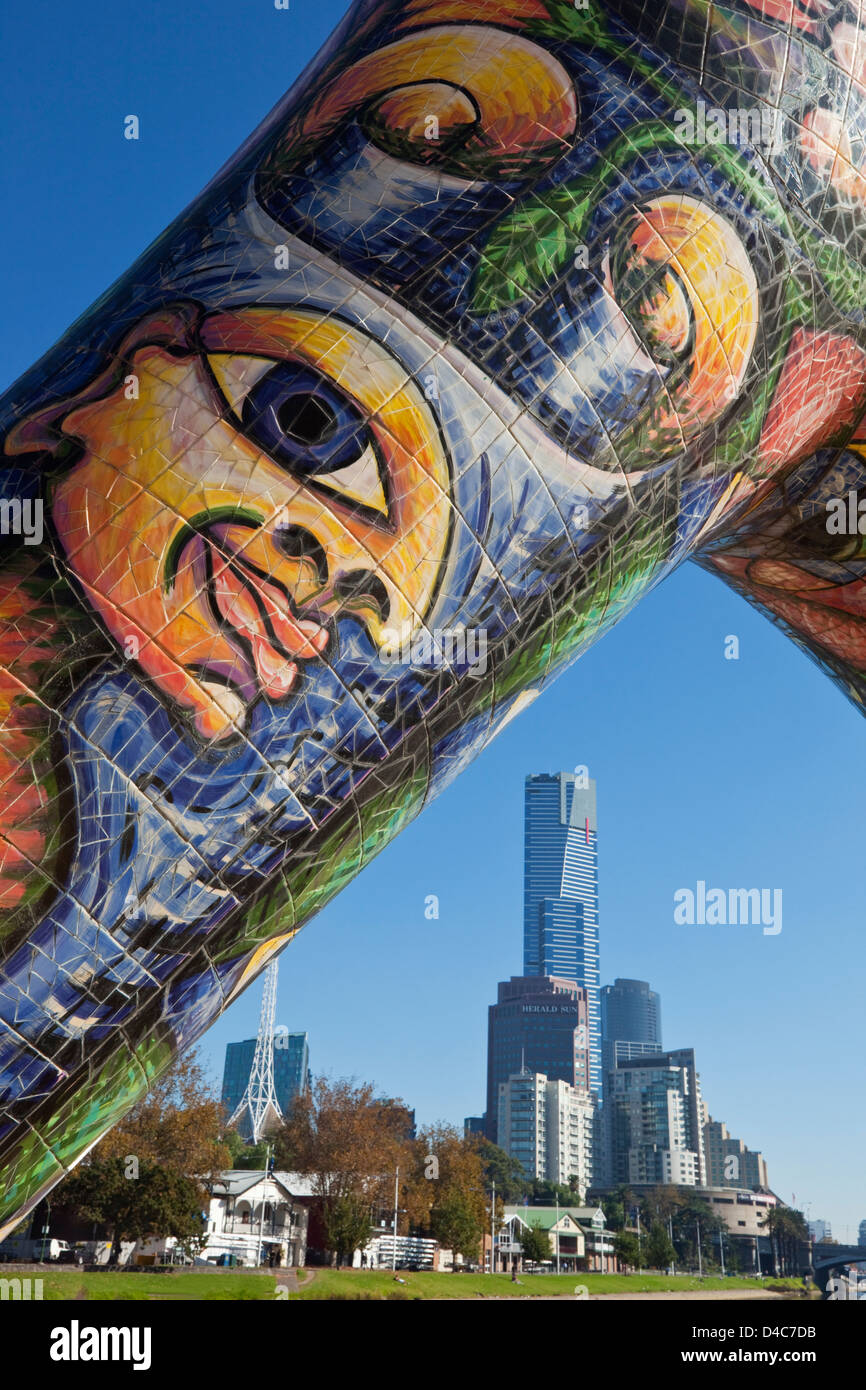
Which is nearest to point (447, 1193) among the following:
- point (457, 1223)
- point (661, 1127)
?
point (457, 1223)

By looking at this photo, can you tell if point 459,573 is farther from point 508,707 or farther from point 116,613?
point 116,613

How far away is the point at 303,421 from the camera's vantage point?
2533 millimetres

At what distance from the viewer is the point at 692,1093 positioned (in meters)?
141

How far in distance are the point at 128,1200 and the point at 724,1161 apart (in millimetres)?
123244

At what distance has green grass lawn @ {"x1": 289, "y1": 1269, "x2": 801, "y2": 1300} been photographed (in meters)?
33.2

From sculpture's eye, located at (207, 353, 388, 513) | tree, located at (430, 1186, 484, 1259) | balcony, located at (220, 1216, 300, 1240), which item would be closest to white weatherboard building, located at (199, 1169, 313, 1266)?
balcony, located at (220, 1216, 300, 1240)

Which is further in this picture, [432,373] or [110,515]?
[432,373]

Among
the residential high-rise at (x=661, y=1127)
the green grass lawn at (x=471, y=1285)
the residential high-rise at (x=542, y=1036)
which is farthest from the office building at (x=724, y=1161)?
the green grass lawn at (x=471, y=1285)

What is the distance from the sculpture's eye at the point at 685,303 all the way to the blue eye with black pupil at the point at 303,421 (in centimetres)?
90

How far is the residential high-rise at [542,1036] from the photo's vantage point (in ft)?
593

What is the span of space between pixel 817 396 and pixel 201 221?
2.21 metres

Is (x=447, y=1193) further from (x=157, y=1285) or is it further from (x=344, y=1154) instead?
(x=157, y=1285)

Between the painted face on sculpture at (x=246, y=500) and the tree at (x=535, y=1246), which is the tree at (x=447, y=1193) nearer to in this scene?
the tree at (x=535, y=1246)

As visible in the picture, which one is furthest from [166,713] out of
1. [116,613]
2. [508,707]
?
[508,707]
